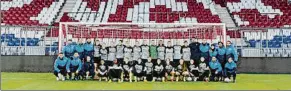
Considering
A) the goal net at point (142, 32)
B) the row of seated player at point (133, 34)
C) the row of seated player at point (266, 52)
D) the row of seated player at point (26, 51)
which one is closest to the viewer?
the goal net at point (142, 32)

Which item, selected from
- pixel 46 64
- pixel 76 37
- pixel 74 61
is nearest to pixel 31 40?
pixel 46 64

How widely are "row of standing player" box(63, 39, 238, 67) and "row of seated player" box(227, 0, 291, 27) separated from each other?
1103 cm

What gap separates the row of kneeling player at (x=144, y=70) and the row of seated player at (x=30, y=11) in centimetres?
1104

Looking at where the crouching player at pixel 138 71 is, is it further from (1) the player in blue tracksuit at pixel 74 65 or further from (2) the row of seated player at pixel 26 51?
(2) the row of seated player at pixel 26 51

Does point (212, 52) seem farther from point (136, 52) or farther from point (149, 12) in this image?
point (149, 12)

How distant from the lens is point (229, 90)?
42.7 ft

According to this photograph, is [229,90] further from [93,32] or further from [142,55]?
[93,32]

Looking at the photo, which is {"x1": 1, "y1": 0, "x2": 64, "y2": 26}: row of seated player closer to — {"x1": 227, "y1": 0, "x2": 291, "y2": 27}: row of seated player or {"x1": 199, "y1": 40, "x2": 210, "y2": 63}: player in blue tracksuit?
{"x1": 227, "y1": 0, "x2": 291, "y2": 27}: row of seated player

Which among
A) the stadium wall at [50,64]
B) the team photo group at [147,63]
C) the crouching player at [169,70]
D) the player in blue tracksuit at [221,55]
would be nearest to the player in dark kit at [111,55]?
the team photo group at [147,63]

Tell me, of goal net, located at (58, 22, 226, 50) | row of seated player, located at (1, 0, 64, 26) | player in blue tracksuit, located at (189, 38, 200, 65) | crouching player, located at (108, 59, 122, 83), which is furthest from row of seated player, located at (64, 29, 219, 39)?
row of seated player, located at (1, 0, 64, 26)

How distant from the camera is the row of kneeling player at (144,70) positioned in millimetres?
16484

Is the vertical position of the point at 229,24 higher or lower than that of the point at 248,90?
higher

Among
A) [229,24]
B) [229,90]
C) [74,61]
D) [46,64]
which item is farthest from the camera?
[229,24]

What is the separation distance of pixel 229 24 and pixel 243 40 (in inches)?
230
